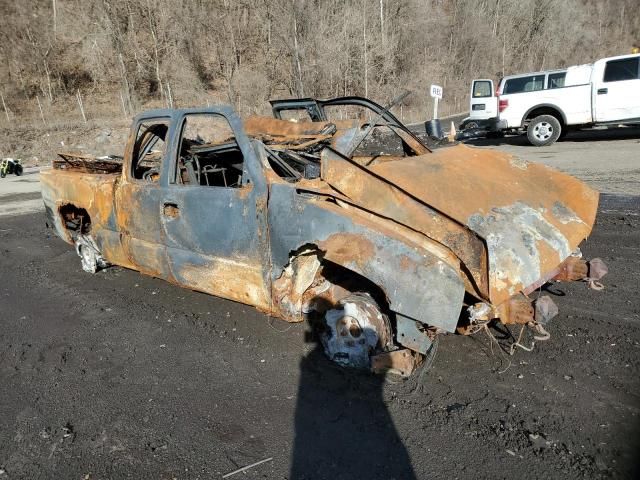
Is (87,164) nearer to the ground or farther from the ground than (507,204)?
farther from the ground

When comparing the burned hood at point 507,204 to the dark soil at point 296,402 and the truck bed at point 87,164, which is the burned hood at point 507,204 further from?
the truck bed at point 87,164

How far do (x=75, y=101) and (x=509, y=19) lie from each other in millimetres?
42414

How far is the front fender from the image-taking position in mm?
2498

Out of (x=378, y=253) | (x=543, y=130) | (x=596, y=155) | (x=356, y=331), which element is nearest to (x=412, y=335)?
(x=356, y=331)

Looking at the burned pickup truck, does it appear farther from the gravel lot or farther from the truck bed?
the truck bed

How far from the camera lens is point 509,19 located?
44844 millimetres

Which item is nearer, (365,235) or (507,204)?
(365,235)

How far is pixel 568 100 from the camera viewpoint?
12078mm

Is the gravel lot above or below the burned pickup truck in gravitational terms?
below

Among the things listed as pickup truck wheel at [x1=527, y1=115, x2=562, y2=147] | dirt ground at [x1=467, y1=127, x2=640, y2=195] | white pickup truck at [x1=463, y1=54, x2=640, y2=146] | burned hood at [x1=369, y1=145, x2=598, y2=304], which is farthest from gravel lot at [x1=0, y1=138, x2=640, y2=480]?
pickup truck wheel at [x1=527, y1=115, x2=562, y2=147]

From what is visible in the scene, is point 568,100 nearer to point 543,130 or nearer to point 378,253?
point 543,130

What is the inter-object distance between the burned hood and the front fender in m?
0.30

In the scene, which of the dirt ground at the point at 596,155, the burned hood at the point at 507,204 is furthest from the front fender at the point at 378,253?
the dirt ground at the point at 596,155

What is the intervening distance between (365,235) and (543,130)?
1239cm
